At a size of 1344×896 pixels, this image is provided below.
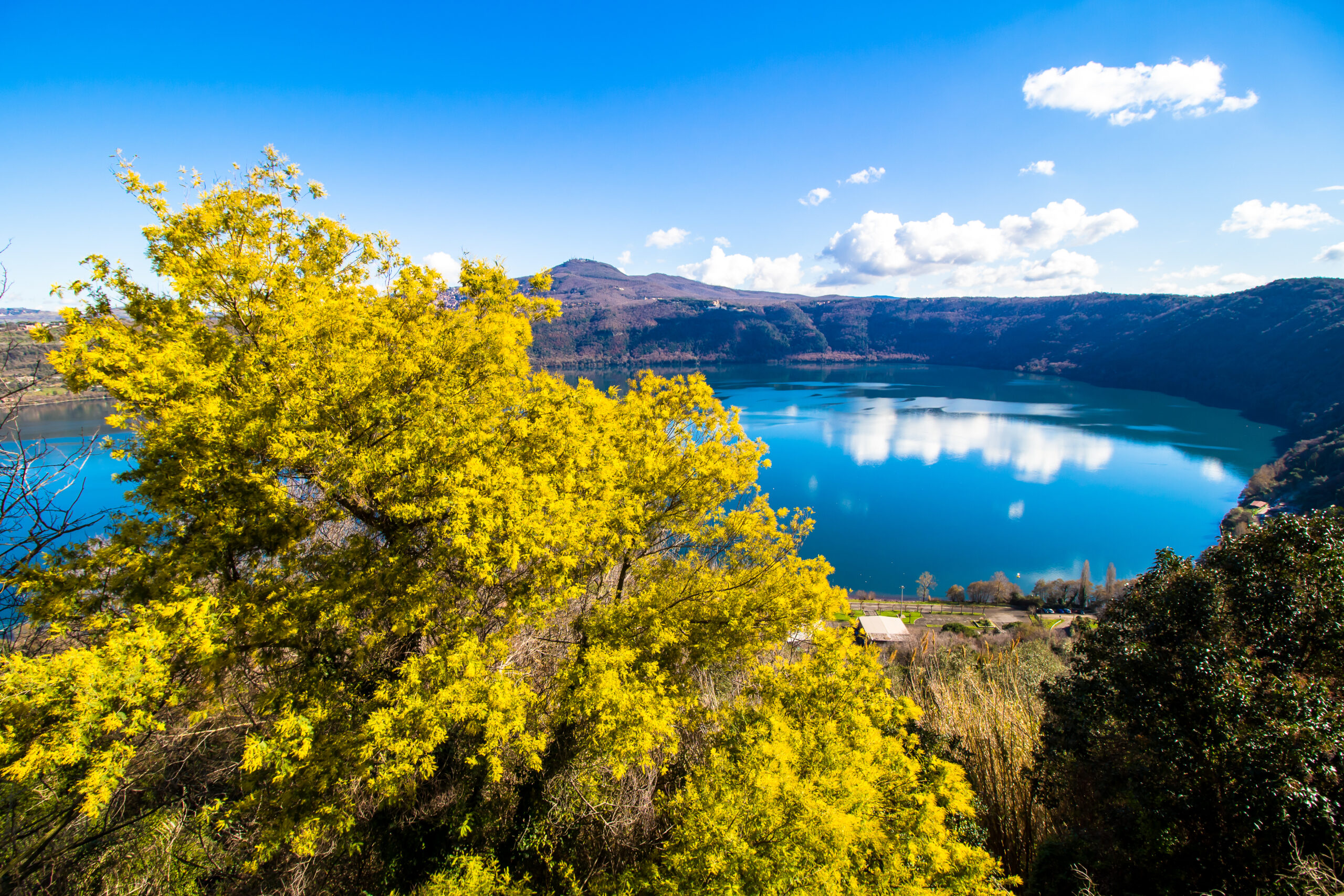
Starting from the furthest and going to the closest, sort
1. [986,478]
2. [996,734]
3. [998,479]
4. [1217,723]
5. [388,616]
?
[986,478]
[998,479]
[996,734]
[1217,723]
[388,616]

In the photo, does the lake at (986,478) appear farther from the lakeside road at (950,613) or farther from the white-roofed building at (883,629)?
the white-roofed building at (883,629)

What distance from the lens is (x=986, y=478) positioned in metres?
Result: 70.5

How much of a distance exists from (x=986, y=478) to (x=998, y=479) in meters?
1.26

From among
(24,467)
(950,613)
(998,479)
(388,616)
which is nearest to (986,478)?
(998,479)

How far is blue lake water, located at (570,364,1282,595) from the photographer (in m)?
51.2

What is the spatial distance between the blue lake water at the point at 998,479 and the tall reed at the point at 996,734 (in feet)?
83.4

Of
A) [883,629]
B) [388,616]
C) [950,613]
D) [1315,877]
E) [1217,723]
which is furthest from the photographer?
[950,613]

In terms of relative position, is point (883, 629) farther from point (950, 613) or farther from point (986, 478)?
point (986, 478)

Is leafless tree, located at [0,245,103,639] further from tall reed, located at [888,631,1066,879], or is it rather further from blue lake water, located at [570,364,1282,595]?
blue lake water, located at [570,364,1282,595]

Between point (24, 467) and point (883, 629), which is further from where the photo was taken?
point (883, 629)

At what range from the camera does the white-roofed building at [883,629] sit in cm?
3481

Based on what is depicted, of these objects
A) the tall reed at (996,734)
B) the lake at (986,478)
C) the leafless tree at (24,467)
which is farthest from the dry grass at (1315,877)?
the lake at (986,478)

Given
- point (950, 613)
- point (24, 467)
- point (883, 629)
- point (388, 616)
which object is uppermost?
point (24, 467)

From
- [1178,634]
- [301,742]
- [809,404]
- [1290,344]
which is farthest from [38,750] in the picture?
[1290,344]
